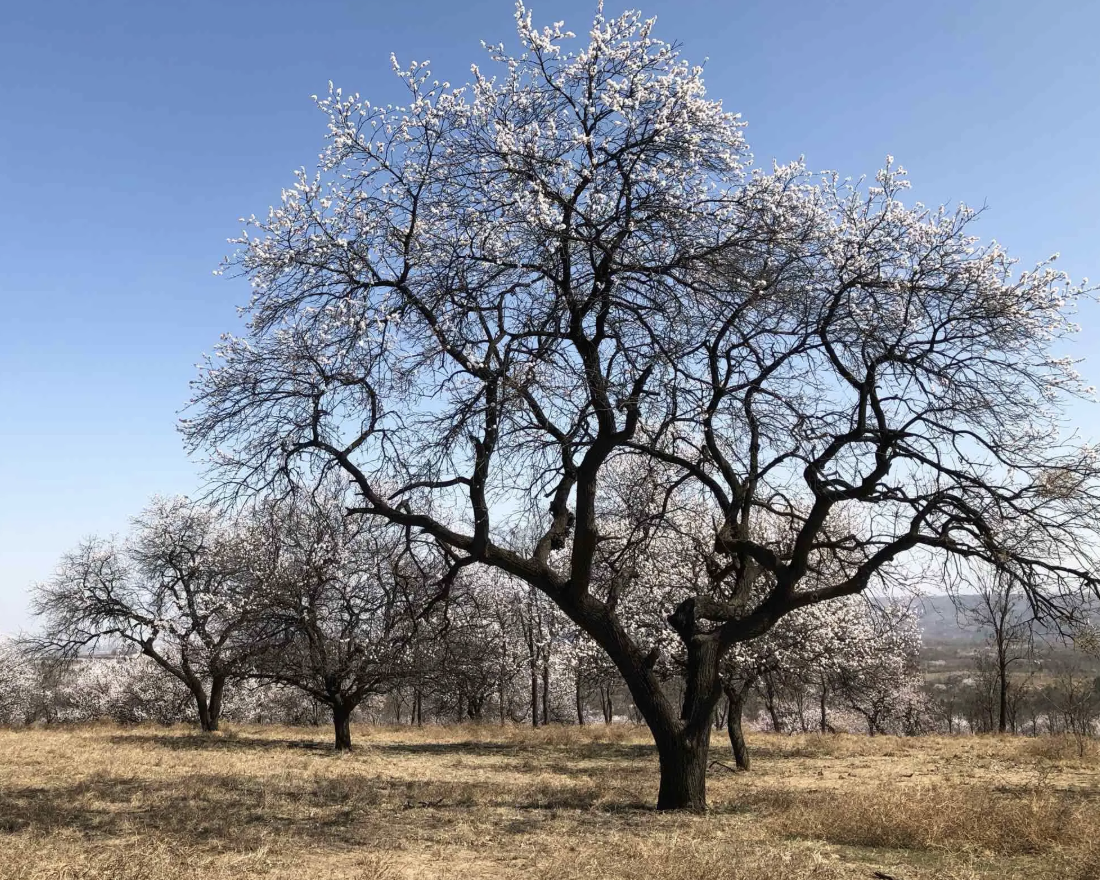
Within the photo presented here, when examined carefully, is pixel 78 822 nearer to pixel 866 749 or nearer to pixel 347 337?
pixel 347 337

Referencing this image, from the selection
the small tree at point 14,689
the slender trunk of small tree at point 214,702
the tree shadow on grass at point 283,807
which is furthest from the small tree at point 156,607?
the small tree at point 14,689

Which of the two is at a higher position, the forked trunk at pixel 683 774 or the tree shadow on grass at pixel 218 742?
the forked trunk at pixel 683 774

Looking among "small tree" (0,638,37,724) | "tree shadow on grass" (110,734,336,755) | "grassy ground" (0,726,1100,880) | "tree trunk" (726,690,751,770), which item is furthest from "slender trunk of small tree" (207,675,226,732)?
"small tree" (0,638,37,724)

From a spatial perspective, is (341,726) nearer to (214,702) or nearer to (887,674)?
(214,702)

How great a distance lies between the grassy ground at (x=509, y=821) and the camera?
21.2 ft

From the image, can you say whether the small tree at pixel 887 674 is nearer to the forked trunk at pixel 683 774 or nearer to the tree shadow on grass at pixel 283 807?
the forked trunk at pixel 683 774

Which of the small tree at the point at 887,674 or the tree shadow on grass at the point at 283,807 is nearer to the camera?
the tree shadow on grass at the point at 283,807

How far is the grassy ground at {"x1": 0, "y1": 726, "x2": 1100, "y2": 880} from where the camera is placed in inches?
255

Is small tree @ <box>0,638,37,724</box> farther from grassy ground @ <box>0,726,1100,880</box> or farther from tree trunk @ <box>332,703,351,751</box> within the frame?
grassy ground @ <box>0,726,1100,880</box>

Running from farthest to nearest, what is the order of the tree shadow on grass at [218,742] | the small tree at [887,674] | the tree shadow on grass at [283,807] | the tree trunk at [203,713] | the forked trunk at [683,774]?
the tree trunk at [203,713] < the small tree at [887,674] < the tree shadow on grass at [218,742] < the forked trunk at [683,774] < the tree shadow on grass at [283,807]

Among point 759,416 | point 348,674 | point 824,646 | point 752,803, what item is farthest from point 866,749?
point 759,416

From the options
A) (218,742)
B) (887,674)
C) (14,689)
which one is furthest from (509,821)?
(14,689)

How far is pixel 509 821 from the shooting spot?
952cm

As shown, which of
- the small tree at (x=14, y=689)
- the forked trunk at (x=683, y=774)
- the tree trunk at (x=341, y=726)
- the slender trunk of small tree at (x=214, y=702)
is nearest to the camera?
the forked trunk at (x=683, y=774)
